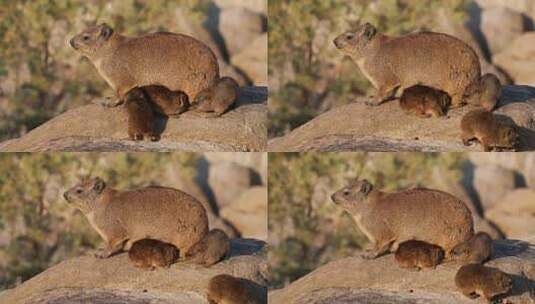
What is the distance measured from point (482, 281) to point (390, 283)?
115 centimetres

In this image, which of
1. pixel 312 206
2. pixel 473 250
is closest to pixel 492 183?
pixel 312 206

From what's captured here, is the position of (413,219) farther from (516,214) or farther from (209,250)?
(516,214)

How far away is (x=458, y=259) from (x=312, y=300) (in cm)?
170

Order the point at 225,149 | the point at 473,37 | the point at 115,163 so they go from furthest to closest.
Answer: the point at 473,37 < the point at 115,163 < the point at 225,149

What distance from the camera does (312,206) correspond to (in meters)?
19.3

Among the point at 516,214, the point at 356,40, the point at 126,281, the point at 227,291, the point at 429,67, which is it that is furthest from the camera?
the point at 516,214

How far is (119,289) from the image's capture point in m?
14.9

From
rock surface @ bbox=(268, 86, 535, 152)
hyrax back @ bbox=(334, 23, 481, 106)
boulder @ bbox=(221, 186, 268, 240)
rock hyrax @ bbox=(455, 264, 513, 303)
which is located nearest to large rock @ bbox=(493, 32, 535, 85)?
boulder @ bbox=(221, 186, 268, 240)

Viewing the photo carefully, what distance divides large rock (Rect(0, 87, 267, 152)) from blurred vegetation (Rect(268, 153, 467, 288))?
1572mm

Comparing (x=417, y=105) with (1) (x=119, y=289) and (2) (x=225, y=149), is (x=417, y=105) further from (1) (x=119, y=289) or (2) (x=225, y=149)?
(1) (x=119, y=289)

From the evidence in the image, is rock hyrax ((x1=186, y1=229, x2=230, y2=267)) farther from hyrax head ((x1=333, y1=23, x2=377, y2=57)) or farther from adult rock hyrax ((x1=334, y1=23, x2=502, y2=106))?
hyrax head ((x1=333, y1=23, x2=377, y2=57))

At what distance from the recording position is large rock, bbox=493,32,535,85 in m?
26.0

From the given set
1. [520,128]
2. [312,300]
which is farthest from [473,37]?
[312,300]

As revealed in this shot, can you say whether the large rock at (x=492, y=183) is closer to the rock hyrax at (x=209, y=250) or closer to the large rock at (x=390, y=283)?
the large rock at (x=390, y=283)
